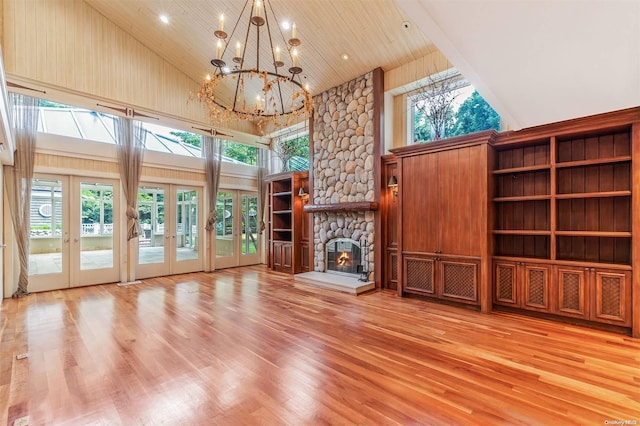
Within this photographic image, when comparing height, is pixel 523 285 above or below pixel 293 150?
below

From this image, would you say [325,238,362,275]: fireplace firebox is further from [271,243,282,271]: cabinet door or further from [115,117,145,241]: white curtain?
[115,117,145,241]: white curtain

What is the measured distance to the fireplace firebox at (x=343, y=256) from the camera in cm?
647

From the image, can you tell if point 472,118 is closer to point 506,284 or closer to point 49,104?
point 506,284

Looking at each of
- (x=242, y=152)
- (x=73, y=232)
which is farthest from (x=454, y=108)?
(x=73, y=232)

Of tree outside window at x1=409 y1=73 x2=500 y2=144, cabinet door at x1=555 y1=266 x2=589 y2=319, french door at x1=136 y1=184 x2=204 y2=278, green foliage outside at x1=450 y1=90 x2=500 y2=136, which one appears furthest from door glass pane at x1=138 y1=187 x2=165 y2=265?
cabinet door at x1=555 y1=266 x2=589 y2=319

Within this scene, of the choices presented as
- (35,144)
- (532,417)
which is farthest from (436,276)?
(35,144)

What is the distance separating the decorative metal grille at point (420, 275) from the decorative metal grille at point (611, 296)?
208 centimetres

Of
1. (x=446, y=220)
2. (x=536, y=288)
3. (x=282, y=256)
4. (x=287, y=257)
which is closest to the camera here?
(x=536, y=288)

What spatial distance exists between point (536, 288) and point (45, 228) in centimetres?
838

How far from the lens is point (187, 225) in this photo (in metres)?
7.76

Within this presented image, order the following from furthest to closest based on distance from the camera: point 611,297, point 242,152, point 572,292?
point 242,152 < point 572,292 < point 611,297

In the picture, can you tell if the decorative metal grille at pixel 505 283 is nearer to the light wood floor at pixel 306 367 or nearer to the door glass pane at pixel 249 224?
the light wood floor at pixel 306 367

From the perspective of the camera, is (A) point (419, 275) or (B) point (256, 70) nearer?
(B) point (256, 70)

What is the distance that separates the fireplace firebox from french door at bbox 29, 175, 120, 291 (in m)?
4.67
